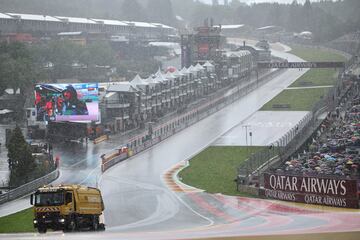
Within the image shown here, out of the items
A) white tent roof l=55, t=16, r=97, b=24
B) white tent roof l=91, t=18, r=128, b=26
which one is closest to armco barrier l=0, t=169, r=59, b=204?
white tent roof l=55, t=16, r=97, b=24

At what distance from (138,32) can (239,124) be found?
2542 cm

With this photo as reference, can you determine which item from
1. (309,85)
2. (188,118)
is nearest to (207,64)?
(309,85)

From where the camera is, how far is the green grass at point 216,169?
2036cm

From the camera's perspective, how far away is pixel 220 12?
8238 cm

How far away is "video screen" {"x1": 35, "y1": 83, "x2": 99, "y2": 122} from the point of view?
28047mm

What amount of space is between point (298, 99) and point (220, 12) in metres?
43.6

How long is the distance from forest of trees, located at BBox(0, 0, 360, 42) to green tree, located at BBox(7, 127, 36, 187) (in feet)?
66.6

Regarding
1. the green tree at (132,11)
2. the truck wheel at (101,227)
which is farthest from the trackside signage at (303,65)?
the truck wheel at (101,227)

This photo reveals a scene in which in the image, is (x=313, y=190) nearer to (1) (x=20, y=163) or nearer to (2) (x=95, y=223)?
(2) (x=95, y=223)

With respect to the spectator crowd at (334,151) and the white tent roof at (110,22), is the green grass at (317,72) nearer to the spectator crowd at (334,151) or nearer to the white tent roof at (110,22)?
the white tent roof at (110,22)

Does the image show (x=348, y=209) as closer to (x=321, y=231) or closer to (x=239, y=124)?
(x=321, y=231)

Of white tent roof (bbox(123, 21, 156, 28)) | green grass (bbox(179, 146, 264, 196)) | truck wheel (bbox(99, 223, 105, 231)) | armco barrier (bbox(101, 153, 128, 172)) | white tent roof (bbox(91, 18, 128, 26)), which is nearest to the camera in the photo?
truck wheel (bbox(99, 223, 105, 231))

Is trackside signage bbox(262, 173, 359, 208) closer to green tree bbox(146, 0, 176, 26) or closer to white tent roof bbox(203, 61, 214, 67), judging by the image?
white tent roof bbox(203, 61, 214, 67)

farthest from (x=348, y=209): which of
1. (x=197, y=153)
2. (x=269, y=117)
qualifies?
(x=269, y=117)
